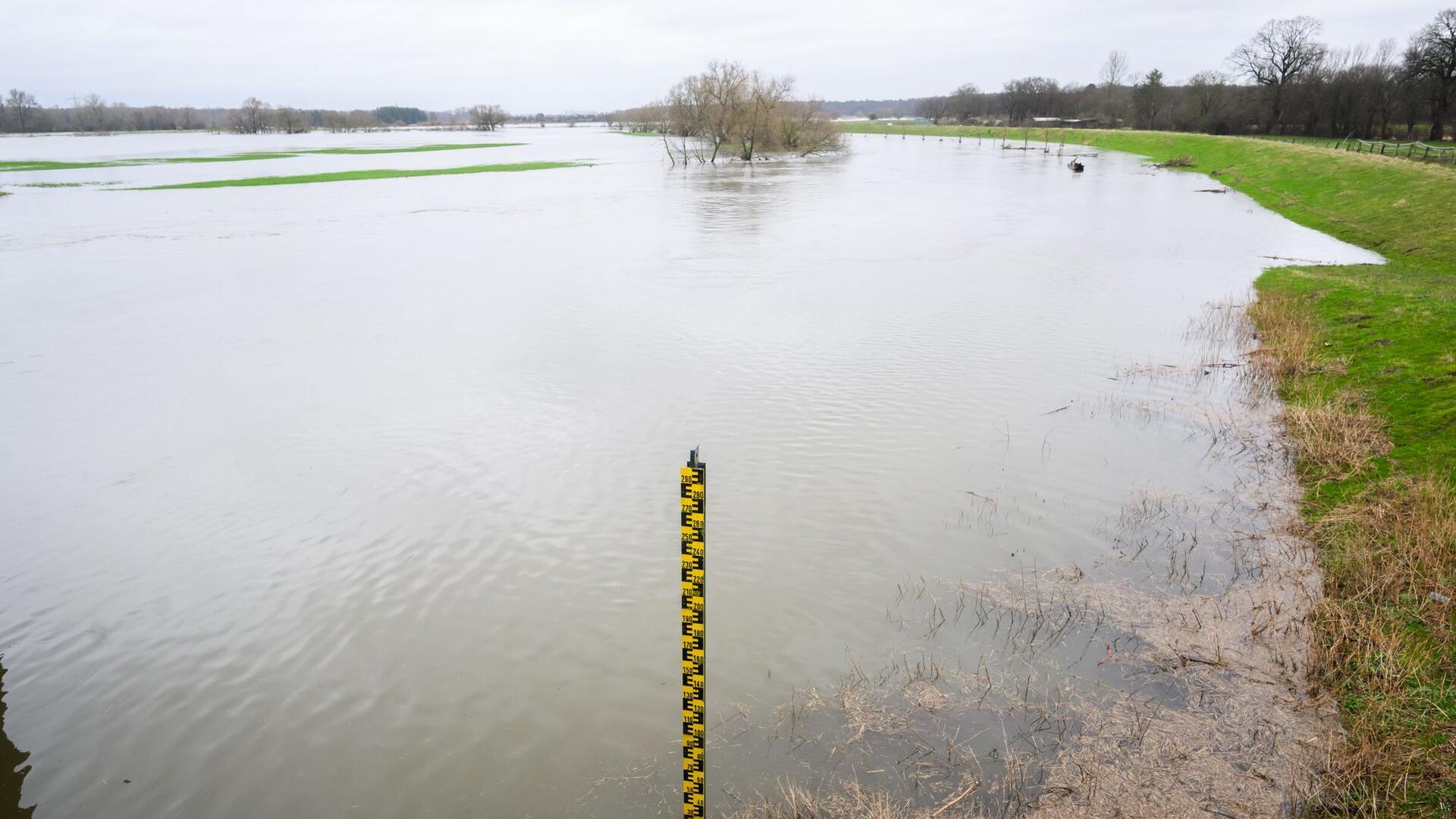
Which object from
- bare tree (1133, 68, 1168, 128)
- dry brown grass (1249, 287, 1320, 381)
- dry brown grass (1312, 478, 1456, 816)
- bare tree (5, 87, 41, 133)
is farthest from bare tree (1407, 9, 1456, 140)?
bare tree (5, 87, 41, 133)

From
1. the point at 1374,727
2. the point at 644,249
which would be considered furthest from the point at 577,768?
the point at 644,249

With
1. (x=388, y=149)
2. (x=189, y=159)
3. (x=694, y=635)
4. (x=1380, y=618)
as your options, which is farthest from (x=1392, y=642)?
(x=388, y=149)

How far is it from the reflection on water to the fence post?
5.42 metres

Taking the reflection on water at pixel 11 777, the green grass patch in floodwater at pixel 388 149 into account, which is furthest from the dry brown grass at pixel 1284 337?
the green grass patch in floodwater at pixel 388 149

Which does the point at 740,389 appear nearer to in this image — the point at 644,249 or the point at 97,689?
the point at 97,689

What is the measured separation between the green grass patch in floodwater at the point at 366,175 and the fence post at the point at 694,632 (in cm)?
6359

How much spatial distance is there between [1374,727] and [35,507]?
16.1m

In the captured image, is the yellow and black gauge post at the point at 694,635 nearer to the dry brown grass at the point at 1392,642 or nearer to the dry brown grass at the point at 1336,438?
the dry brown grass at the point at 1392,642

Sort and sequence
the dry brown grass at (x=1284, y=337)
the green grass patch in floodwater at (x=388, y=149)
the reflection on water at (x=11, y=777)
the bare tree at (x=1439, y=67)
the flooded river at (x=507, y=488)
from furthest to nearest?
the green grass patch in floodwater at (x=388, y=149) < the bare tree at (x=1439, y=67) < the dry brown grass at (x=1284, y=337) < the flooded river at (x=507, y=488) < the reflection on water at (x=11, y=777)

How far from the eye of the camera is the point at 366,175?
222ft

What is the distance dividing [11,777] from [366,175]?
68.9 meters

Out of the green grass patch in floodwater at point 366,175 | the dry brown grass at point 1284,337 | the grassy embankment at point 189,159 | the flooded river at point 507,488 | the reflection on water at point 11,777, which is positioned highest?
the grassy embankment at point 189,159

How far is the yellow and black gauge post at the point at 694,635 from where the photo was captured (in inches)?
224

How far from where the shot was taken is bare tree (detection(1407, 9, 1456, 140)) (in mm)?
70312
